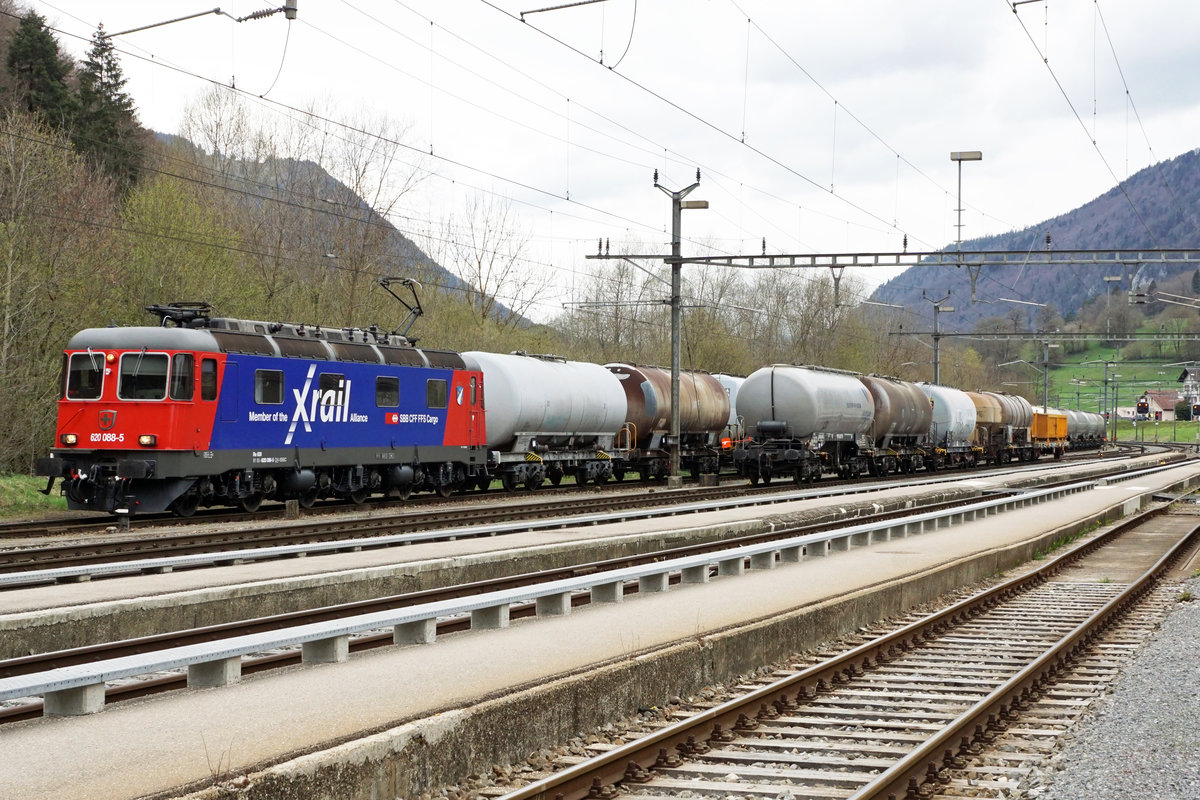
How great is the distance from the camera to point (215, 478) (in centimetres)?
2431


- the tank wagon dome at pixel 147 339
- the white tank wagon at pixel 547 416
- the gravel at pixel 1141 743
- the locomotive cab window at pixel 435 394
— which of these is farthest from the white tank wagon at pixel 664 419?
the gravel at pixel 1141 743

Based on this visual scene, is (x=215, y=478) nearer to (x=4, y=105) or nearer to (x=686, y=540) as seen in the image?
(x=686, y=540)

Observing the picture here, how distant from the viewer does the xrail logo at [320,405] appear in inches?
998

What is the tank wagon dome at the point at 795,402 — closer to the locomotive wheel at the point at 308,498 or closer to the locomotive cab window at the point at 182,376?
the locomotive wheel at the point at 308,498

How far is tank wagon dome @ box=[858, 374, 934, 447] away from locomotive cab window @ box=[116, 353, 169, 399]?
27.9 m

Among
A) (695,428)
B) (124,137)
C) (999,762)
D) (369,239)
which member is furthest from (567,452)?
(124,137)

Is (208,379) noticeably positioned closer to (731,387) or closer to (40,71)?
(731,387)

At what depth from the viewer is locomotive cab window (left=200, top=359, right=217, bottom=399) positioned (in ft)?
76.0

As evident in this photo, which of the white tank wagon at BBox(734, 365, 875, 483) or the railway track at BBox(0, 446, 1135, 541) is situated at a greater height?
the white tank wagon at BBox(734, 365, 875, 483)

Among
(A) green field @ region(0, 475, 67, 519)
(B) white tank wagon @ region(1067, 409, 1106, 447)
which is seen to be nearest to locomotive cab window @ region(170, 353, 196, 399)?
(A) green field @ region(0, 475, 67, 519)

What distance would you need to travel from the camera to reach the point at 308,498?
27.4 m

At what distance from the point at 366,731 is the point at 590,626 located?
4.72 m

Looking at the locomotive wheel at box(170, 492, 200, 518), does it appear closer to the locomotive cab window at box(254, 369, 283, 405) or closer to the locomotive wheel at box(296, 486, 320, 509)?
the locomotive cab window at box(254, 369, 283, 405)

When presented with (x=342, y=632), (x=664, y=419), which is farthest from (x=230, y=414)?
(x=664, y=419)
